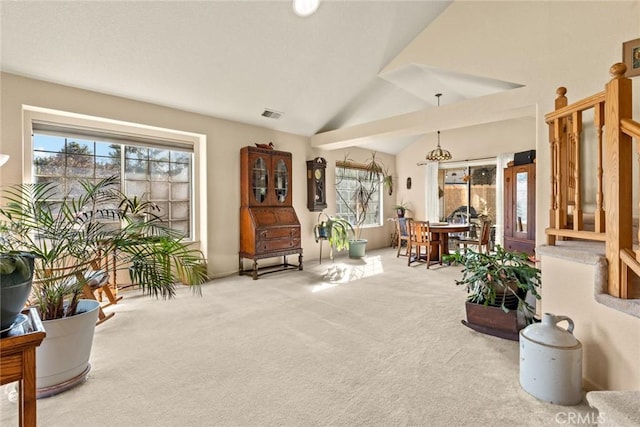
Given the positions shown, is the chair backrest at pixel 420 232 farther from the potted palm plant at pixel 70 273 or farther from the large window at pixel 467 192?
the potted palm plant at pixel 70 273

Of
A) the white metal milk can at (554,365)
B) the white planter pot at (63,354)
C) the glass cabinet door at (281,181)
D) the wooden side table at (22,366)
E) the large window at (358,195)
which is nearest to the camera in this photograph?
the wooden side table at (22,366)

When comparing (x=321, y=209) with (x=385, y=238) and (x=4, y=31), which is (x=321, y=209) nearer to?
(x=385, y=238)

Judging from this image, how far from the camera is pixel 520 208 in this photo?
486cm

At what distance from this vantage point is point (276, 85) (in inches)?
166

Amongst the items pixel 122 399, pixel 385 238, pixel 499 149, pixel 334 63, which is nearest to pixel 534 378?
pixel 122 399

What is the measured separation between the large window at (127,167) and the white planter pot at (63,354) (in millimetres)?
1950

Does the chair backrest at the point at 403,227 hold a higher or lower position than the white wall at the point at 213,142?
lower

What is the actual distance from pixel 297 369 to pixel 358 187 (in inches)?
215

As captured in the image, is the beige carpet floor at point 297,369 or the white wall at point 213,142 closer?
the beige carpet floor at point 297,369

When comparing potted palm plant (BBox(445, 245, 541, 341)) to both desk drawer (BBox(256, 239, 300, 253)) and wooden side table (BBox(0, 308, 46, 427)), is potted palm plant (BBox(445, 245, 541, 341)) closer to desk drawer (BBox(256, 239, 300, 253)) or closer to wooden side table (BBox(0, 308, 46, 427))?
desk drawer (BBox(256, 239, 300, 253))

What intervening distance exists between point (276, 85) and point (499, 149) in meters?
4.57

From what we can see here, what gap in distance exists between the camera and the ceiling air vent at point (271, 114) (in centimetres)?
471
